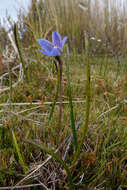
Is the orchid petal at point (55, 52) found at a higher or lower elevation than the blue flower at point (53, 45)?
lower

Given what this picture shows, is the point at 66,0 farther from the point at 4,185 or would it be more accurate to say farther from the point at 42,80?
the point at 4,185

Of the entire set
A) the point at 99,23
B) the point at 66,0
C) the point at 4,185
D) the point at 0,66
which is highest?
the point at 66,0

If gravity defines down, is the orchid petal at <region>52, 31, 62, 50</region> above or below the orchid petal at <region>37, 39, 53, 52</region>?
above

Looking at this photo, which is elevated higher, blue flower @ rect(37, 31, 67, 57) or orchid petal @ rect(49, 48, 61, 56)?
blue flower @ rect(37, 31, 67, 57)

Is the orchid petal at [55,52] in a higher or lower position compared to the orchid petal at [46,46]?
lower

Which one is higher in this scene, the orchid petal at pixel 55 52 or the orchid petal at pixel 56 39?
the orchid petal at pixel 56 39

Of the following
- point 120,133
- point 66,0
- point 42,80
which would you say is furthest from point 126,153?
point 66,0

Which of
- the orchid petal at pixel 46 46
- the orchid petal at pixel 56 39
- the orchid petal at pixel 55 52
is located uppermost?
the orchid petal at pixel 56 39

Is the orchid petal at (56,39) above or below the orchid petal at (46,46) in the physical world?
above

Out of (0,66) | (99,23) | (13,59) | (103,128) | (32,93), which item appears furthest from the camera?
(99,23)

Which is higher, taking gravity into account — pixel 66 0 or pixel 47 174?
pixel 66 0

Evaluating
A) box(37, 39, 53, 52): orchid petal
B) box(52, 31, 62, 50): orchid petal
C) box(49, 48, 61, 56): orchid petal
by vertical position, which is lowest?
box(49, 48, 61, 56): orchid petal
